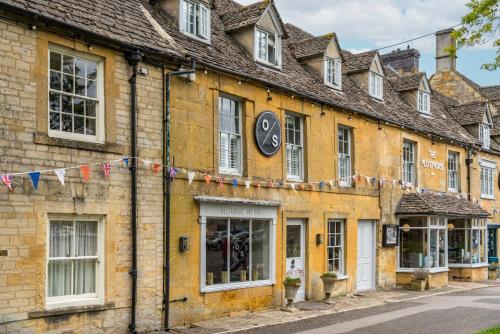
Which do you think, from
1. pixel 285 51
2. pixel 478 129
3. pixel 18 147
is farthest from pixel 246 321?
pixel 478 129

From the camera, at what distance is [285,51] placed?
21.5 metres

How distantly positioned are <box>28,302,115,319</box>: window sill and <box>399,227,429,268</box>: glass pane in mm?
14567

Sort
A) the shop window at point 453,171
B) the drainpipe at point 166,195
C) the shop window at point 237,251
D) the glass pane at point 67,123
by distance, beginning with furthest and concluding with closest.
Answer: the shop window at point 453,171
the shop window at point 237,251
the drainpipe at point 166,195
the glass pane at point 67,123

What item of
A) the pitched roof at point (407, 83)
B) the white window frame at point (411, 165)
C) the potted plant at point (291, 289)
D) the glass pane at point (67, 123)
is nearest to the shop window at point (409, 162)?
the white window frame at point (411, 165)

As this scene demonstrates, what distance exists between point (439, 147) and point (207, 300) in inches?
620

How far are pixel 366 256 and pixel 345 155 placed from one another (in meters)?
3.84

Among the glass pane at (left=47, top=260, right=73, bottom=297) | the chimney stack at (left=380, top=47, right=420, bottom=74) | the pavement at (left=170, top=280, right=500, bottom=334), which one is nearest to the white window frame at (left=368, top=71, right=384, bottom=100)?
the pavement at (left=170, top=280, right=500, bottom=334)

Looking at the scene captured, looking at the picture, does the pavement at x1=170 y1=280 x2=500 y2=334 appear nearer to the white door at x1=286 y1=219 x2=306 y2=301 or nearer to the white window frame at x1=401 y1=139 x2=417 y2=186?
the white door at x1=286 y1=219 x2=306 y2=301

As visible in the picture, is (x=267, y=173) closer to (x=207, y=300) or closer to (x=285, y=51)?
(x=207, y=300)

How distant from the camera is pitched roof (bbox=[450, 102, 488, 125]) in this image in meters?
31.2

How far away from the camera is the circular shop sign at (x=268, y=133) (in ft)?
55.3

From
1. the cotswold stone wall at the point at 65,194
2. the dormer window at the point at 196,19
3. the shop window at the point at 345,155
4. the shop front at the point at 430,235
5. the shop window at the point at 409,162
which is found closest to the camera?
the cotswold stone wall at the point at 65,194

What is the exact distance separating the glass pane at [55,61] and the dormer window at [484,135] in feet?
80.5

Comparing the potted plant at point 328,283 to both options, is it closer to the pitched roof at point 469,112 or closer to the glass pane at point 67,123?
the glass pane at point 67,123
